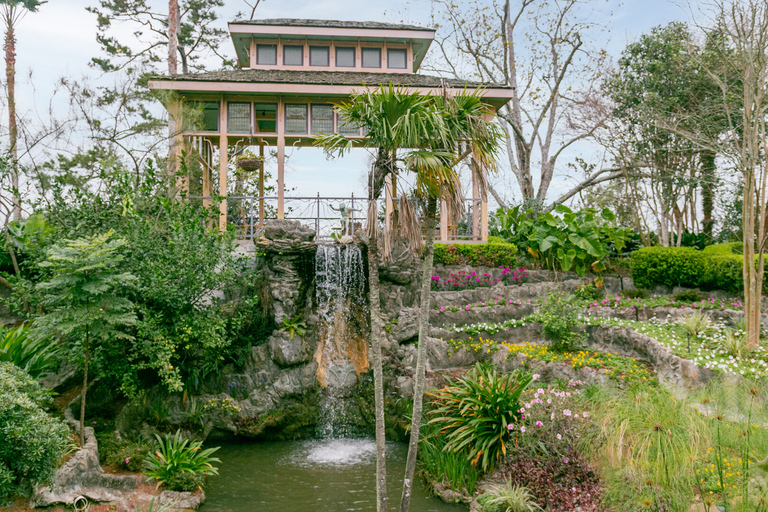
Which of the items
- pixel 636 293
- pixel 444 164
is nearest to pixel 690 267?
pixel 636 293

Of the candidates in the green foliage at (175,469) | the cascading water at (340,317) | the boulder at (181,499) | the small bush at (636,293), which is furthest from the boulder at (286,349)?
the small bush at (636,293)

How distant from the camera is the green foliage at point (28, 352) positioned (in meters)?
8.61

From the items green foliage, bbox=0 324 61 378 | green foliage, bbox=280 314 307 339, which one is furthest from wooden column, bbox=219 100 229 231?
green foliage, bbox=0 324 61 378

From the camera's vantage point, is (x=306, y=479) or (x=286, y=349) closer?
(x=306, y=479)

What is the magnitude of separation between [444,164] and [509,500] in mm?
4480

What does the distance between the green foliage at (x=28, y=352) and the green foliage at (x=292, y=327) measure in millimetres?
4169

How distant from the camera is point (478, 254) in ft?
49.9

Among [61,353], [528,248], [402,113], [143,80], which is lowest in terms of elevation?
[61,353]

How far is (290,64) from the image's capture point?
699 inches

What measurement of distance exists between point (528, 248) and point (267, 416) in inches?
353

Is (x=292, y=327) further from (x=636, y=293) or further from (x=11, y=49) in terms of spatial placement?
(x=11, y=49)

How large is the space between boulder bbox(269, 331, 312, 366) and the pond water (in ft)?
5.37

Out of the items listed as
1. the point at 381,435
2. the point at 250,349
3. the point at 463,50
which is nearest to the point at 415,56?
the point at 463,50

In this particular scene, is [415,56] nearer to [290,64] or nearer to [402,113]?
[290,64]
